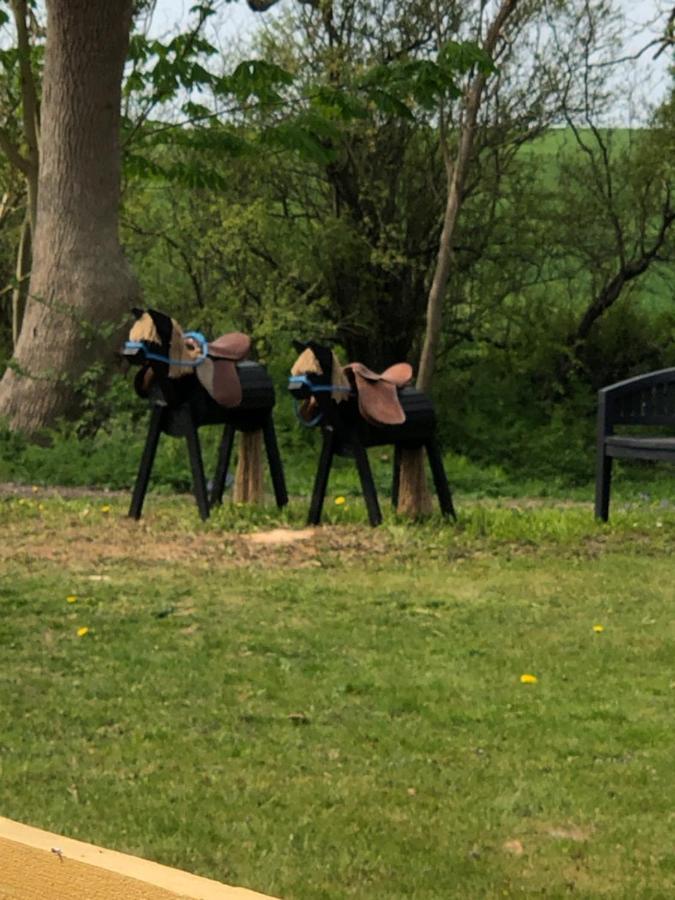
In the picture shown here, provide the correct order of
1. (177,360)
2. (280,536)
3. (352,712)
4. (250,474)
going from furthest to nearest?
(250,474) → (177,360) → (280,536) → (352,712)

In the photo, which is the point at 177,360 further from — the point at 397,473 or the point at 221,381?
the point at 397,473

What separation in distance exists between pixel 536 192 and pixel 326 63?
3.22 meters

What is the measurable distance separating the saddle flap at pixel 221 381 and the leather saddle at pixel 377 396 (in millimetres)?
785

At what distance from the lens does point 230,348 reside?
9.23m

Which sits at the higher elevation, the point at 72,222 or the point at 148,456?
the point at 72,222

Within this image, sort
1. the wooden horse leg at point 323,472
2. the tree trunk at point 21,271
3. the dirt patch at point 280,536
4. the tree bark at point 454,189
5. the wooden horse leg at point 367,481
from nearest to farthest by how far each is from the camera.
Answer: the dirt patch at point 280,536 → the wooden horse leg at point 367,481 → the wooden horse leg at point 323,472 → the tree bark at point 454,189 → the tree trunk at point 21,271

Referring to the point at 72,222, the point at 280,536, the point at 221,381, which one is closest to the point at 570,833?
the point at 280,536

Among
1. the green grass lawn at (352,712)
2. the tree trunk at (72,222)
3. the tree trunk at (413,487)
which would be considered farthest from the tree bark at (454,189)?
the green grass lawn at (352,712)

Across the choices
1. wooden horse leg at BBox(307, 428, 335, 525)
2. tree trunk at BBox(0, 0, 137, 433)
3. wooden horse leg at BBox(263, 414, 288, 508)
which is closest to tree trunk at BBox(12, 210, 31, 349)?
tree trunk at BBox(0, 0, 137, 433)

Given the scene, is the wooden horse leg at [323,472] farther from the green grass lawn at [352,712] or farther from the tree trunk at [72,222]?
the tree trunk at [72,222]

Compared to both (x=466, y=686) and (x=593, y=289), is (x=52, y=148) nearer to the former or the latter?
(x=593, y=289)

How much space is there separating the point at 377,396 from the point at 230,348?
3.55 feet

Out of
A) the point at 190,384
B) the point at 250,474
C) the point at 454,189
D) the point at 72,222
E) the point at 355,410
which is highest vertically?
the point at 454,189

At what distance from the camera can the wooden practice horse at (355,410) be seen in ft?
28.5
